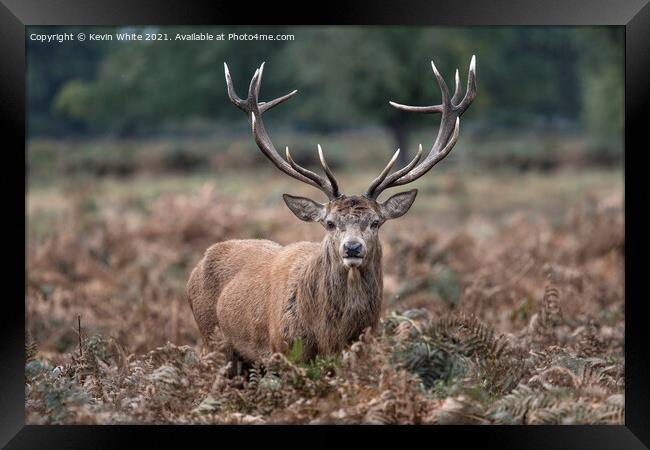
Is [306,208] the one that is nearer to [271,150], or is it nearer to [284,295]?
[271,150]

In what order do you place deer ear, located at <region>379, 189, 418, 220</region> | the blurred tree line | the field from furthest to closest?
the blurred tree line
deer ear, located at <region>379, 189, 418, 220</region>
the field

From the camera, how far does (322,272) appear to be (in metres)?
8.45

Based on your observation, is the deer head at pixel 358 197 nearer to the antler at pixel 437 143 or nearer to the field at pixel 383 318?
the antler at pixel 437 143

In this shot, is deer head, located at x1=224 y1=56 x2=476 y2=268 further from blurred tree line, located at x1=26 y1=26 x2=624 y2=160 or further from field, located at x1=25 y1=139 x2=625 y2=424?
blurred tree line, located at x1=26 y1=26 x2=624 y2=160

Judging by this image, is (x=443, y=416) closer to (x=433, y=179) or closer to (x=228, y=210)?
(x=228, y=210)

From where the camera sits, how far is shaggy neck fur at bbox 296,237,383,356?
8281 mm

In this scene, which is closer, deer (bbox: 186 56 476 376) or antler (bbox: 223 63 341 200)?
deer (bbox: 186 56 476 376)

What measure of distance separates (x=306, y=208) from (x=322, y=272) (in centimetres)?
58

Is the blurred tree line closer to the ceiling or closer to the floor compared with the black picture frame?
closer to the ceiling

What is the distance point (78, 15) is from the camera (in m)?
6.66

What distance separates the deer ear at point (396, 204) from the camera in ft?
28.1

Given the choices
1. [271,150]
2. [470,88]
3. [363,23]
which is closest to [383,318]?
[271,150]

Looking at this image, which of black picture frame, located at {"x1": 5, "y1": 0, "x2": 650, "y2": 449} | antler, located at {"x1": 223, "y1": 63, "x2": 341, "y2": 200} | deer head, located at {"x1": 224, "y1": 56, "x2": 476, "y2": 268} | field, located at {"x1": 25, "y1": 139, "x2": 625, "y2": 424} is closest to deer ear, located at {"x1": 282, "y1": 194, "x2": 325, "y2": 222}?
deer head, located at {"x1": 224, "y1": 56, "x2": 476, "y2": 268}

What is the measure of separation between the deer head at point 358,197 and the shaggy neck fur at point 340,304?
9 centimetres
